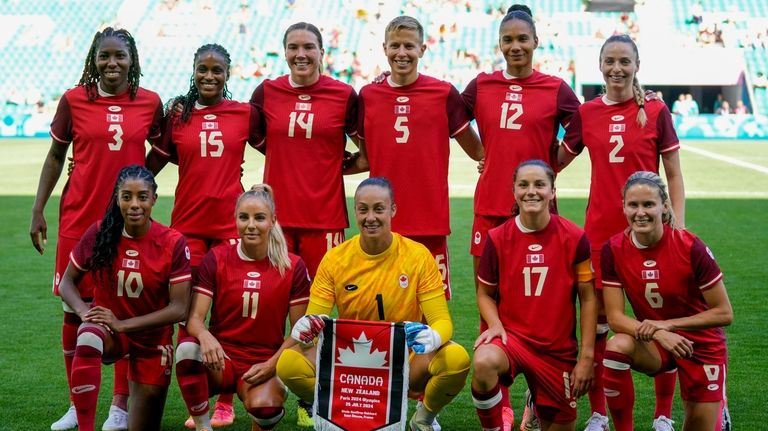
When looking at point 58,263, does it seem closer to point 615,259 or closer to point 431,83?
point 431,83

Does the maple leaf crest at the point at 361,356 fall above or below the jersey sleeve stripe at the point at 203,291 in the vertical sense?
below

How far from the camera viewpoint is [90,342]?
420 cm

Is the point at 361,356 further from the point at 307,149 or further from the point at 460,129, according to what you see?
the point at 460,129

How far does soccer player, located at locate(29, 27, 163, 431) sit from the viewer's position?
16.0ft

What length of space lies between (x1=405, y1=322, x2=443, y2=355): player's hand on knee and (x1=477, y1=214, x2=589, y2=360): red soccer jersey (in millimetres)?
446

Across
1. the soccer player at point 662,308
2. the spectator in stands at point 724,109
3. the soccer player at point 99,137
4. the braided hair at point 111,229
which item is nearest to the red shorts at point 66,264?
the soccer player at point 99,137

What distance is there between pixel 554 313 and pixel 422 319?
633 millimetres

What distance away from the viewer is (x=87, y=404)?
4.18 metres

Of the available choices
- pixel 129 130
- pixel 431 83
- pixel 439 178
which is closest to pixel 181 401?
pixel 129 130

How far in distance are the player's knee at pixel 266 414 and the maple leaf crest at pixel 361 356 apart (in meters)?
0.33

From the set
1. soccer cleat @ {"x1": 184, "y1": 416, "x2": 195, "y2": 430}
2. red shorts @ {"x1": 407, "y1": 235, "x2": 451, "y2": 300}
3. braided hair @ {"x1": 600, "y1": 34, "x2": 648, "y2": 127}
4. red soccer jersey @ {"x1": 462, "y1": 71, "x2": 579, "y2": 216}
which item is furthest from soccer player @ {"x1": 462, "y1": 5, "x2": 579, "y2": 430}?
soccer cleat @ {"x1": 184, "y1": 416, "x2": 195, "y2": 430}

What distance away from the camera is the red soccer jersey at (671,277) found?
13.9 ft

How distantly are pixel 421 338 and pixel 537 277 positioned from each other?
0.64 meters

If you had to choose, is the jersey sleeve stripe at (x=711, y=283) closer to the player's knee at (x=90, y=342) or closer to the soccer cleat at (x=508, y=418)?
the soccer cleat at (x=508, y=418)
